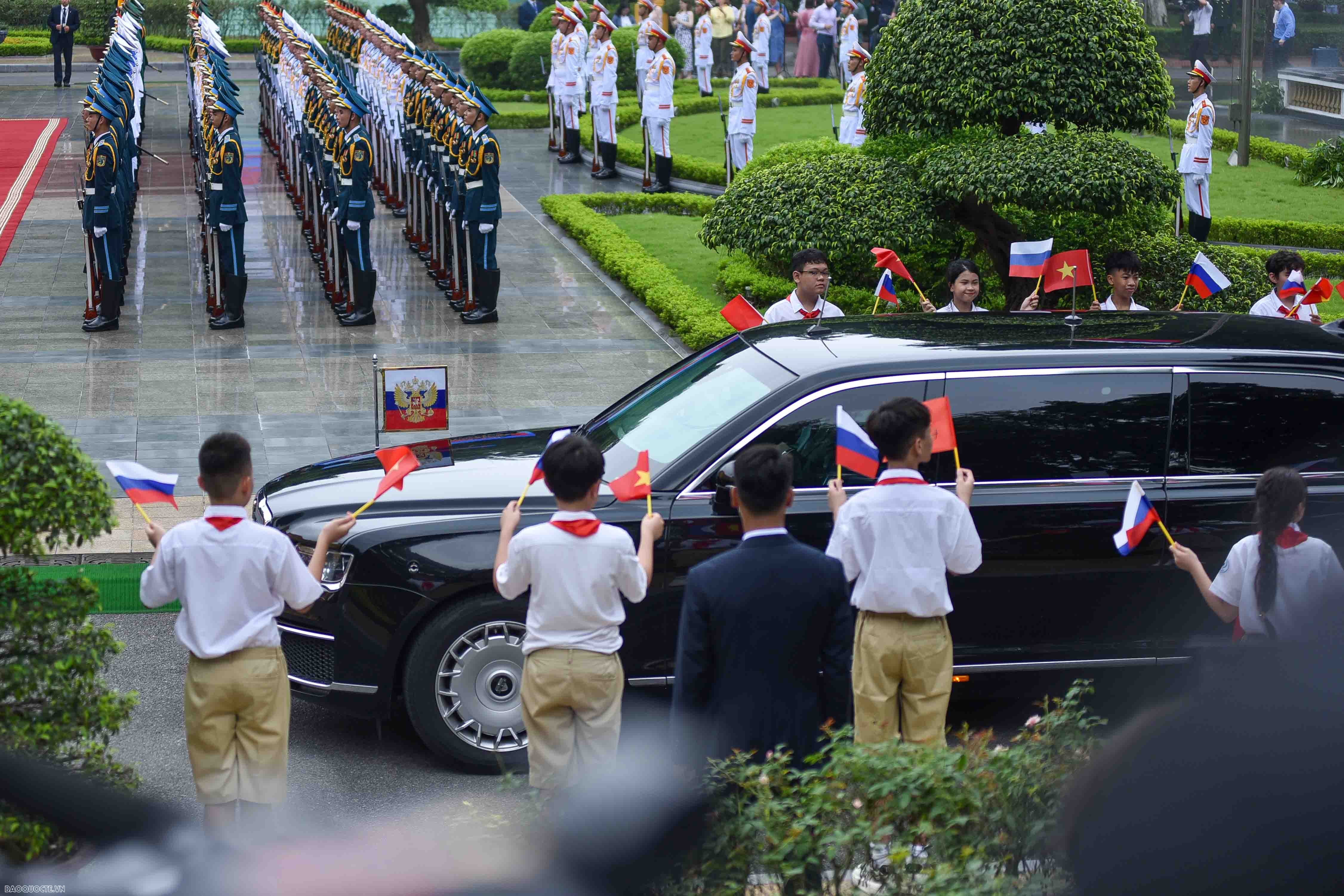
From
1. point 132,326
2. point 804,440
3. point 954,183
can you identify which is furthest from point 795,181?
point 804,440

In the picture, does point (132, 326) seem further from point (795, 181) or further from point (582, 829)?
point (582, 829)

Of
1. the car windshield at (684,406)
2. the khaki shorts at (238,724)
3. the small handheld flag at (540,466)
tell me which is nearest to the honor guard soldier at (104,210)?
the small handheld flag at (540,466)

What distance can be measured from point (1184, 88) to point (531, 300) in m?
18.8

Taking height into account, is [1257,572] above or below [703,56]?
below

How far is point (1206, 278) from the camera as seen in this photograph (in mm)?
9000

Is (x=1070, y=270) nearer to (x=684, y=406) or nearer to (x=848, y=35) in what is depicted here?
(x=684, y=406)

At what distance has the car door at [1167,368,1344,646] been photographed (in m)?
5.89

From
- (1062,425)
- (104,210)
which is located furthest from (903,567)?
(104,210)

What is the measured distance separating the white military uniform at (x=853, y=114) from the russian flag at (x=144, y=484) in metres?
15.0

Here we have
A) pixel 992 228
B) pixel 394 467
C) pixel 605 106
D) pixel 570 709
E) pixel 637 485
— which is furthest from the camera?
pixel 605 106

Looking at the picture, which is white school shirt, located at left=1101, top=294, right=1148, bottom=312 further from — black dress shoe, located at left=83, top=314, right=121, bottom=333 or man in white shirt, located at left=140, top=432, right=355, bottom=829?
black dress shoe, located at left=83, top=314, right=121, bottom=333

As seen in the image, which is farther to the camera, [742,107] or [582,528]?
[742,107]

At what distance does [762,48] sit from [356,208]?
20607 millimetres

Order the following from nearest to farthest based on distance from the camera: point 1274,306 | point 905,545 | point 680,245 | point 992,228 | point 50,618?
point 50,618, point 905,545, point 1274,306, point 992,228, point 680,245
